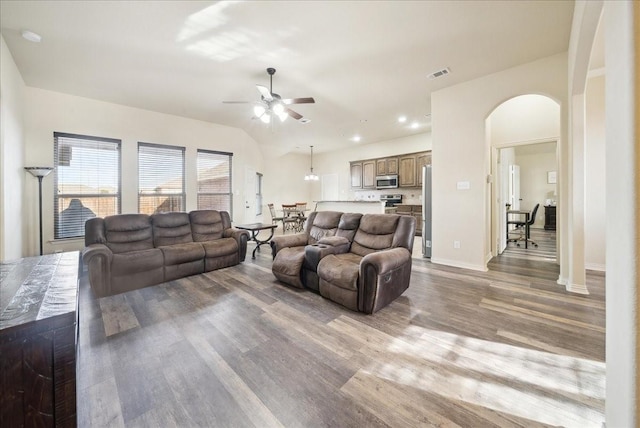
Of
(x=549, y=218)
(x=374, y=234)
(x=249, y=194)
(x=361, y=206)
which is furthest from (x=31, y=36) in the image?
(x=549, y=218)

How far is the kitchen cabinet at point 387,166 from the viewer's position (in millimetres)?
7773

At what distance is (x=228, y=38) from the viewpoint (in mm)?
2785

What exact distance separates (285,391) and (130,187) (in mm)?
5119

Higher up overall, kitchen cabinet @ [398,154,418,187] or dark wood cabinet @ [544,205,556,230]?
kitchen cabinet @ [398,154,418,187]

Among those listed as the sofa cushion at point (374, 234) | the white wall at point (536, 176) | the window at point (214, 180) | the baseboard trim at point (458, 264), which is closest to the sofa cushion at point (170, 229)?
the window at point (214, 180)

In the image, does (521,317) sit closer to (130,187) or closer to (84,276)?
(84,276)

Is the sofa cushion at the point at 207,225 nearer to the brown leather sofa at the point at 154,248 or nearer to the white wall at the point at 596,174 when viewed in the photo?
the brown leather sofa at the point at 154,248

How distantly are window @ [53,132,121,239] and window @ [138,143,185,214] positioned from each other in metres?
0.39

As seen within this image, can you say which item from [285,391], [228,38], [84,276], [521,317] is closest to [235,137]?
[228,38]

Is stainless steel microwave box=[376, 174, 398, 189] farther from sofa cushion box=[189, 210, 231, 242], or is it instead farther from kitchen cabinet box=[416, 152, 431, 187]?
sofa cushion box=[189, 210, 231, 242]

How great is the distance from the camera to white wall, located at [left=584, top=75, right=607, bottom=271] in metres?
3.70

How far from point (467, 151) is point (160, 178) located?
5913mm

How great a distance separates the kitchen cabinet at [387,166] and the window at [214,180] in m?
4.64

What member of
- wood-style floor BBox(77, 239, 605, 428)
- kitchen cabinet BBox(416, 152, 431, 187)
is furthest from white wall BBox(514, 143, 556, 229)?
wood-style floor BBox(77, 239, 605, 428)
